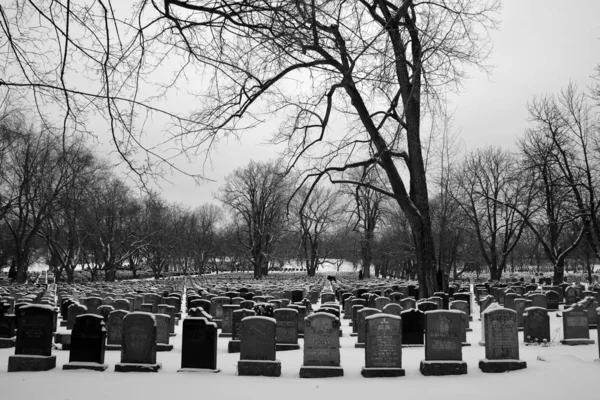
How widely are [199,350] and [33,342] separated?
2874 mm

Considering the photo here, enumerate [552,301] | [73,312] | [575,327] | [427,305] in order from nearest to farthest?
[575,327], [427,305], [73,312], [552,301]

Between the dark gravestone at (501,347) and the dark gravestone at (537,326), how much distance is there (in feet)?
9.55

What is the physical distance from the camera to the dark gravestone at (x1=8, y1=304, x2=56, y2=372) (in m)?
7.81

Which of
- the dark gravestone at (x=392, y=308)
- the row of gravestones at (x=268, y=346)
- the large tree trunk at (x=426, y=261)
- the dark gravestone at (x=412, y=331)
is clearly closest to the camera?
the row of gravestones at (x=268, y=346)

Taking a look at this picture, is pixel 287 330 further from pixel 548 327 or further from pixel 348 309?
pixel 348 309

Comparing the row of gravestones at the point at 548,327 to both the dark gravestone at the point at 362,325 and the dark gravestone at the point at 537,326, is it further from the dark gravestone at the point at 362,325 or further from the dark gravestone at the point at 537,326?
the dark gravestone at the point at 362,325

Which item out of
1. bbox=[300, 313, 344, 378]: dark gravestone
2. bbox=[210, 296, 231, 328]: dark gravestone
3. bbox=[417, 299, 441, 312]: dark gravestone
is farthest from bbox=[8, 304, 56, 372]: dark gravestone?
bbox=[417, 299, 441, 312]: dark gravestone

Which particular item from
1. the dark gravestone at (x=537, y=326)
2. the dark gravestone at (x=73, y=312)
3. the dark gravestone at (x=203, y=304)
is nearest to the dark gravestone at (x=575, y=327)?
the dark gravestone at (x=537, y=326)

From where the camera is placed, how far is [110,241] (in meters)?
39.0

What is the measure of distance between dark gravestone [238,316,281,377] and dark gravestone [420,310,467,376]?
2.52m

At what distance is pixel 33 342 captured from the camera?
798 cm

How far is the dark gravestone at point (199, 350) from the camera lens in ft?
25.7

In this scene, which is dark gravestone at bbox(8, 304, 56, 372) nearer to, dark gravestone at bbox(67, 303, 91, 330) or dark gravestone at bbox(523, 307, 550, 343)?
dark gravestone at bbox(67, 303, 91, 330)

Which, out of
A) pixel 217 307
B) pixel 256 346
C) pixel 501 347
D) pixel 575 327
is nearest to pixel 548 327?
pixel 575 327
